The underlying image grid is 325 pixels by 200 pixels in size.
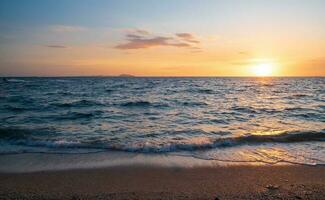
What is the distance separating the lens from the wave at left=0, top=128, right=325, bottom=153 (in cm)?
843

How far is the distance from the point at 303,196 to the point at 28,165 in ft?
19.5

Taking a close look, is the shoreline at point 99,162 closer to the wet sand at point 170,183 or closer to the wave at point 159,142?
the wet sand at point 170,183

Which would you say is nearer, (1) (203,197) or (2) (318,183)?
(1) (203,197)

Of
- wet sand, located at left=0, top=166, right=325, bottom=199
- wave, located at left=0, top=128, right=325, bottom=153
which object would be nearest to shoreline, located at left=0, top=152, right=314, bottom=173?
wet sand, located at left=0, top=166, right=325, bottom=199

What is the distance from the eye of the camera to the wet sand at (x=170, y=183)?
4.83 m

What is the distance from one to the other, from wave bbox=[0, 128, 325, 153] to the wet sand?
191 cm

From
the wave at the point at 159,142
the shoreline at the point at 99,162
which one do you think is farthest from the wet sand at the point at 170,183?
the wave at the point at 159,142

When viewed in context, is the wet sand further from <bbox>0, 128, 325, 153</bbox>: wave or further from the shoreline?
<bbox>0, 128, 325, 153</bbox>: wave

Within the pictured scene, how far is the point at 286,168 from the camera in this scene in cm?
649

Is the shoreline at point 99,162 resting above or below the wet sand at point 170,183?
below

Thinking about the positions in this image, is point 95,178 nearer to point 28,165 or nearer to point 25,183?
point 25,183

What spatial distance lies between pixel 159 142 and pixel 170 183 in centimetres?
357

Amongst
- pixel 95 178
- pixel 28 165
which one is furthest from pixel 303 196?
pixel 28 165

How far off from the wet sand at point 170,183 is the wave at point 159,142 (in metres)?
1.91
